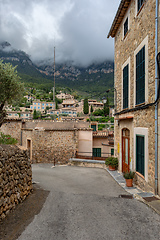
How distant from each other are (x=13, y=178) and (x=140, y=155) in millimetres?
4913

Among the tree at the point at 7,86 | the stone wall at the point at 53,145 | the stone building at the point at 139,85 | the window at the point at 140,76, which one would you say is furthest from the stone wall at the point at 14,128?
the window at the point at 140,76

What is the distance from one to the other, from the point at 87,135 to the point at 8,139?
10.8 m

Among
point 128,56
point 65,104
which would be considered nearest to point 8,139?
point 128,56

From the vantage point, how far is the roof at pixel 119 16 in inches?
316

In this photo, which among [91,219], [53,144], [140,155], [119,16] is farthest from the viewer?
[53,144]

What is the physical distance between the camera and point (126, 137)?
8.51 metres

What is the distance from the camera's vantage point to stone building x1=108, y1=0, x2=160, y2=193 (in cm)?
559

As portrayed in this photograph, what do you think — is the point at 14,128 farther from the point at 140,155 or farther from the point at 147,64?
the point at 147,64

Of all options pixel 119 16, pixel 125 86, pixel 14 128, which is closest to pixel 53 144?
pixel 14 128

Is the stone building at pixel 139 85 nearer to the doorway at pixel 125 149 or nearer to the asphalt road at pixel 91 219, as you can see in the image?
the doorway at pixel 125 149

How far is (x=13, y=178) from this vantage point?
4766mm

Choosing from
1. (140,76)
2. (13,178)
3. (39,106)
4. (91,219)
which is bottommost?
(91,219)

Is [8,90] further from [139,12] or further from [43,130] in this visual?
[43,130]

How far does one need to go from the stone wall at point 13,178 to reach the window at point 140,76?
17.0 feet
